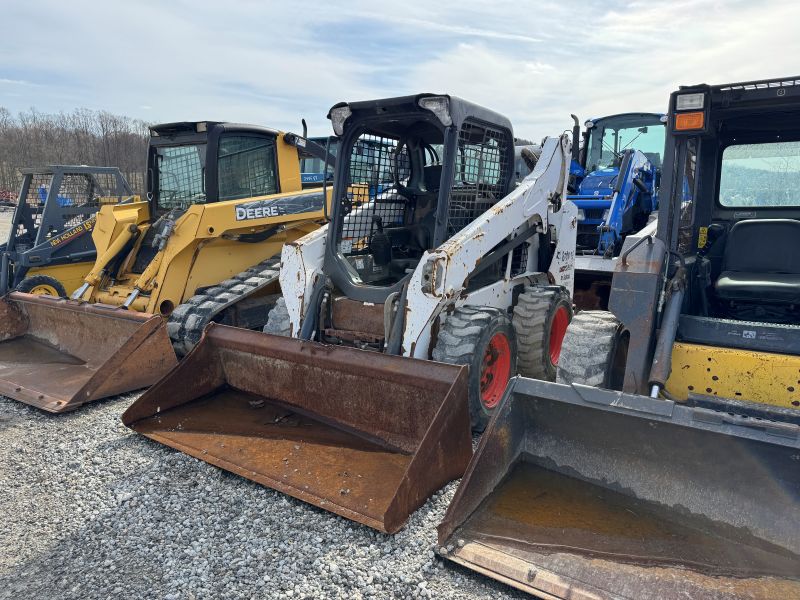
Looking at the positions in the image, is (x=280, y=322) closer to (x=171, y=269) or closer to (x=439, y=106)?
(x=171, y=269)

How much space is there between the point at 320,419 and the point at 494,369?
1384 millimetres

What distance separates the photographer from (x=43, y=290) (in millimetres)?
7625

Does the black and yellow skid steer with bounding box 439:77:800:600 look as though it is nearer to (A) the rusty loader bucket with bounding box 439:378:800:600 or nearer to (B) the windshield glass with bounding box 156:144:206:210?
(A) the rusty loader bucket with bounding box 439:378:800:600

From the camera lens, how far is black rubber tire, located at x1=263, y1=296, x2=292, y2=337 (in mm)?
4773

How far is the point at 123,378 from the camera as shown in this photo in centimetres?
480

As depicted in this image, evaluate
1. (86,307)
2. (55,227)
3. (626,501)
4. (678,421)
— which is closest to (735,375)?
(678,421)

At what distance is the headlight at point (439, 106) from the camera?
409 centimetres

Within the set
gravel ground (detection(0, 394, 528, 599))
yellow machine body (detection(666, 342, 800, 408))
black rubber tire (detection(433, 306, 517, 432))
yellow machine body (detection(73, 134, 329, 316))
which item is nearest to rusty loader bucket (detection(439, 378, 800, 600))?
gravel ground (detection(0, 394, 528, 599))

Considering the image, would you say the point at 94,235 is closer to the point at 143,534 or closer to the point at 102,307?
the point at 102,307

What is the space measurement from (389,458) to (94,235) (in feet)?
17.0

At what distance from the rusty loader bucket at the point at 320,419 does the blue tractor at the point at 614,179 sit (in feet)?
15.3

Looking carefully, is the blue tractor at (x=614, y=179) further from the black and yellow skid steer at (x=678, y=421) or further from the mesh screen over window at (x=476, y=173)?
the black and yellow skid steer at (x=678, y=421)

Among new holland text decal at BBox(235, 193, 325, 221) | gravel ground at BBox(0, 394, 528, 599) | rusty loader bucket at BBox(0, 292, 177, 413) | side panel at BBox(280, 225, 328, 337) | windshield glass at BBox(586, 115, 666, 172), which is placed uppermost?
windshield glass at BBox(586, 115, 666, 172)

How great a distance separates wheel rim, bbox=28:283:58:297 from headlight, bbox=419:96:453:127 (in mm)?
5938
